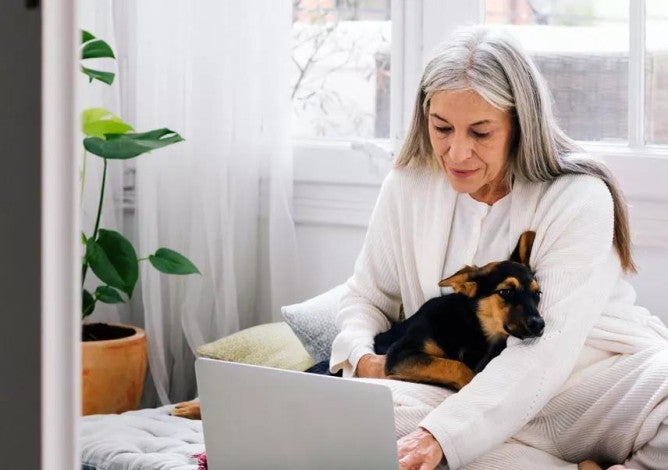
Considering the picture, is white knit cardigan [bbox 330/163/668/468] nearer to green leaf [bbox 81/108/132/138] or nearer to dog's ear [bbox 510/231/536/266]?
dog's ear [bbox 510/231/536/266]

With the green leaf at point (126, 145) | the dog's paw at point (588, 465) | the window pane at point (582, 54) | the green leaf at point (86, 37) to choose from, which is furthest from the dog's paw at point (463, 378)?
the green leaf at point (86, 37)

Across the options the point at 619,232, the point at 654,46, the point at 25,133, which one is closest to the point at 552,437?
the point at 619,232

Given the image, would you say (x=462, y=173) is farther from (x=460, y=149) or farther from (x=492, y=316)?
(x=492, y=316)

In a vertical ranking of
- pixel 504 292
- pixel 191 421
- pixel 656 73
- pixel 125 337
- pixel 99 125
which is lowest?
pixel 191 421

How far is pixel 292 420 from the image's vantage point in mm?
1539

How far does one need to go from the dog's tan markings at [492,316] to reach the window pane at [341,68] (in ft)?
3.26

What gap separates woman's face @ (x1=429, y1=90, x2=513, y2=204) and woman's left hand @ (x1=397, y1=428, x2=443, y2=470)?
0.48 meters

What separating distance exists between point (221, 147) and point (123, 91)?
13.5 inches

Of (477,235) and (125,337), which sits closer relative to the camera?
(477,235)

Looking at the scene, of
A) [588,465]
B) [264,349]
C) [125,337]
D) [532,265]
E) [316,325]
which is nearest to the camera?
[588,465]

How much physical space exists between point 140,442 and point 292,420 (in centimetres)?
68

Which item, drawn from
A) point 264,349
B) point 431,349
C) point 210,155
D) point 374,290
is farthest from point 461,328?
point 210,155

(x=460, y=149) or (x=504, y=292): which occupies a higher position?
(x=460, y=149)

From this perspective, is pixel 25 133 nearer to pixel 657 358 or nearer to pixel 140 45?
pixel 657 358
